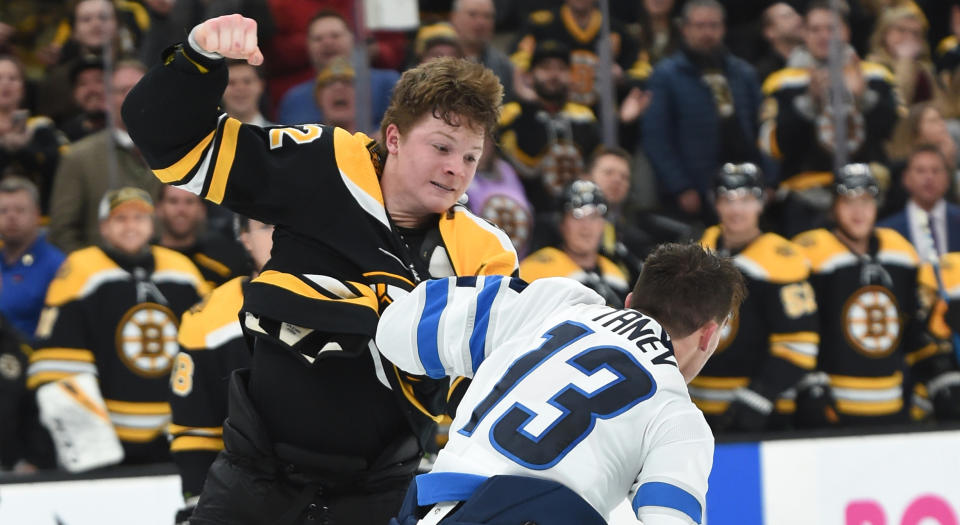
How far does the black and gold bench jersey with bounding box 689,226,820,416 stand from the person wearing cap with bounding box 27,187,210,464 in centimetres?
190

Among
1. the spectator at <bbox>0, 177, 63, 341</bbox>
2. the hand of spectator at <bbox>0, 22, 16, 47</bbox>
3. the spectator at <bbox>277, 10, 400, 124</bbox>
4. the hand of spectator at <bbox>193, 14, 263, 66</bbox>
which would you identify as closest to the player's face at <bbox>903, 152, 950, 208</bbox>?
the spectator at <bbox>277, 10, 400, 124</bbox>

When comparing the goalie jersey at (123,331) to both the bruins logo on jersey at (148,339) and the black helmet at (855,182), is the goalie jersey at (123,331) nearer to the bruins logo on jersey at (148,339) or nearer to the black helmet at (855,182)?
the bruins logo on jersey at (148,339)

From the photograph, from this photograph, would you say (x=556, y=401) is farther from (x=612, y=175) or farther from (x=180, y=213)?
(x=612, y=175)

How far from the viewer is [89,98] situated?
558cm

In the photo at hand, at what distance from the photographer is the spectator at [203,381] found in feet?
11.1

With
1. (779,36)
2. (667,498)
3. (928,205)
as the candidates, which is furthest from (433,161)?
(779,36)

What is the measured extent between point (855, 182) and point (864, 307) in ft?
1.64

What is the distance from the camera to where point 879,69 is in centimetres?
614

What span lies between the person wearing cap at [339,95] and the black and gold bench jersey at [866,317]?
1.85 meters

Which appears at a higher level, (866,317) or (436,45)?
(436,45)

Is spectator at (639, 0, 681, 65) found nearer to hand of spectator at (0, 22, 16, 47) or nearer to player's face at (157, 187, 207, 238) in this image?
player's face at (157, 187, 207, 238)

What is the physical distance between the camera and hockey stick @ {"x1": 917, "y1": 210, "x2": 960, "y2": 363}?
5441 mm

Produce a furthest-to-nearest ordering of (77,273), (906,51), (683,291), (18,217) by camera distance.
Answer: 1. (906,51)
2. (18,217)
3. (77,273)
4. (683,291)

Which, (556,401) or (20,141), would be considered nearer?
(556,401)
